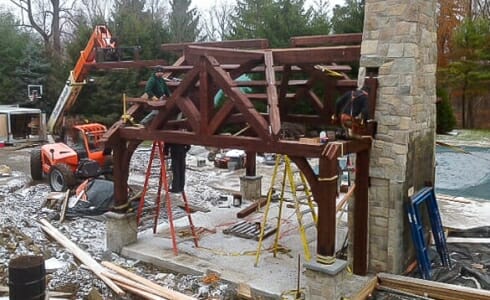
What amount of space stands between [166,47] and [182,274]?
4208 mm

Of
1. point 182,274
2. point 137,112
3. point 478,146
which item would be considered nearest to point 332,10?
point 478,146

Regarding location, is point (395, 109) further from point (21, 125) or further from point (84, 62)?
point (21, 125)

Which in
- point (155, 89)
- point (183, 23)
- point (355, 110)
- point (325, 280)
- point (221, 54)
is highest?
point (183, 23)

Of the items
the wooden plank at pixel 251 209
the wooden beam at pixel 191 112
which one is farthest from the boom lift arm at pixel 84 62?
the wooden beam at pixel 191 112

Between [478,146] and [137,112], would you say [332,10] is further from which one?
[137,112]

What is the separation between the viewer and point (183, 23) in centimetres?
3225

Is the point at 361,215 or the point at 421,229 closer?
the point at 361,215

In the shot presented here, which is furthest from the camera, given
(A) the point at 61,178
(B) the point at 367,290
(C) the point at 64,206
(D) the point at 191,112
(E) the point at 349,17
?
(E) the point at 349,17

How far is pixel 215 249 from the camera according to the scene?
832 cm

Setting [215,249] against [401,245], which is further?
[215,249]

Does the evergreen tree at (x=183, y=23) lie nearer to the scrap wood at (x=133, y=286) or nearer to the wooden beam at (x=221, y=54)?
the wooden beam at (x=221, y=54)

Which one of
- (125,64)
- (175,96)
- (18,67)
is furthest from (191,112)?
(18,67)

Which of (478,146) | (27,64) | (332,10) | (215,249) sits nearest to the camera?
(215,249)

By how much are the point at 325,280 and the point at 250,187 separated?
589 cm
